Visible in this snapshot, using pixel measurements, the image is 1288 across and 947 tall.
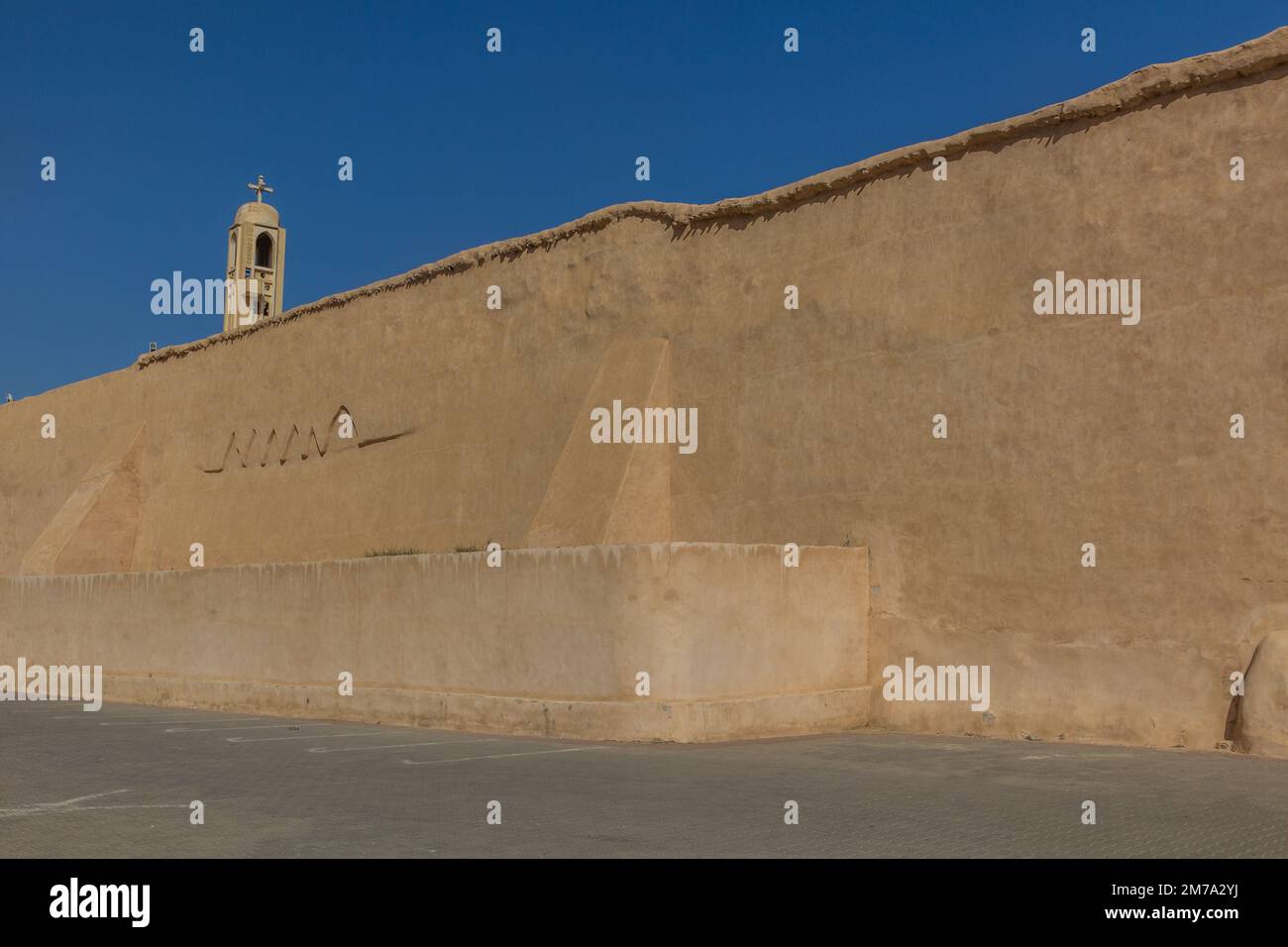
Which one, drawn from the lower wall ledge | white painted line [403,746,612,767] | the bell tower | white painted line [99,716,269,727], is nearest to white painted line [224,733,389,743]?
the lower wall ledge

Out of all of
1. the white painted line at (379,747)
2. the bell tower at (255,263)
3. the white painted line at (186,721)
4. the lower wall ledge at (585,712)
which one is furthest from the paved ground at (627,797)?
the bell tower at (255,263)

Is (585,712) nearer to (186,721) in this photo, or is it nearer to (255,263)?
(186,721)

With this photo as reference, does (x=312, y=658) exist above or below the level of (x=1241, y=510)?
below

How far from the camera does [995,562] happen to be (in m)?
12.0

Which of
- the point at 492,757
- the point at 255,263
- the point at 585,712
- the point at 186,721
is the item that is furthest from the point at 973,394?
the point at 255,263

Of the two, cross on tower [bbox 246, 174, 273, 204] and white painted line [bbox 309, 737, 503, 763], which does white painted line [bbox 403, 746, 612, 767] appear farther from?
cross on tower [bbox 246, 174, 273, 204]

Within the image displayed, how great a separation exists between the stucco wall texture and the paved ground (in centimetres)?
122

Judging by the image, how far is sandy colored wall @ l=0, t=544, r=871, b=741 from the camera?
10.9 meters

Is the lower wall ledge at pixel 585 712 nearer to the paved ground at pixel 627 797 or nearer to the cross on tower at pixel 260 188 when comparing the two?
the paved ground at pixel 627 797

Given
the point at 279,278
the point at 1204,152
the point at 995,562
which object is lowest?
the point at 995,562

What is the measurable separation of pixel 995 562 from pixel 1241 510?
7.75 feet
